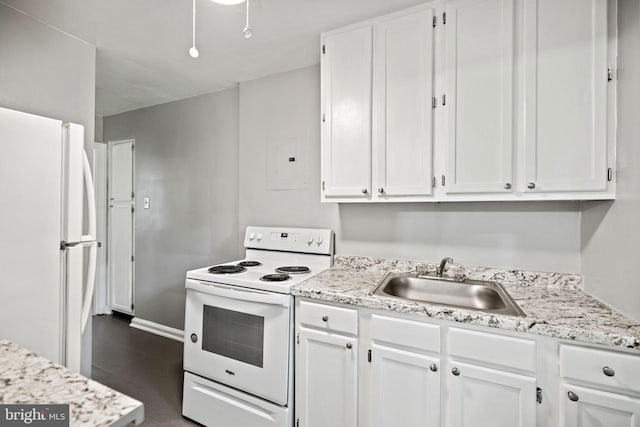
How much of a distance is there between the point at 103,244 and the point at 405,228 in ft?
12.0

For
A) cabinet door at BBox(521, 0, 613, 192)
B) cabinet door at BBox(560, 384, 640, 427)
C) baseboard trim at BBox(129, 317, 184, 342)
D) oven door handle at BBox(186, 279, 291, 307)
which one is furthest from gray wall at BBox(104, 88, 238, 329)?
cabinet door at BBox(560, 384, 640, 427)

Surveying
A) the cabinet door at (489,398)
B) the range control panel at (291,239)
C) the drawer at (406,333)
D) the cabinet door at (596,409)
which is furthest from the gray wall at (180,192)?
the cabinet door at (596,409)

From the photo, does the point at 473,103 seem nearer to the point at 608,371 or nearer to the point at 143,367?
the point at 608,371

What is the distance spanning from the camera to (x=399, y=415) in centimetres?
131

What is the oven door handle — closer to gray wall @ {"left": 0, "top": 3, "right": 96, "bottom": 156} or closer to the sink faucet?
the sink faucet

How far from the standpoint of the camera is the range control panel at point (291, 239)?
7.00 ft

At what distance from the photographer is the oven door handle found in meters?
1.55

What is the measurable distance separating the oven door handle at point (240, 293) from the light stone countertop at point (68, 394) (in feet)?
3.25

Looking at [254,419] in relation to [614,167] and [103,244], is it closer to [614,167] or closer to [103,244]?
[614,167]

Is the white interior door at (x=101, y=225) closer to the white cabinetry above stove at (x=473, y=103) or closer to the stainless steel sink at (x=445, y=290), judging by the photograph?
the white cabinetry above stove at (x=473, y=103)

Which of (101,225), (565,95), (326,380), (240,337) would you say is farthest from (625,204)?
(101,225)

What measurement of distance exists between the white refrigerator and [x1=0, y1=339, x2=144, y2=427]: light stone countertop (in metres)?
0.87

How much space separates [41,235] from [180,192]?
176 cm

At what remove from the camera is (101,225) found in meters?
3.60
